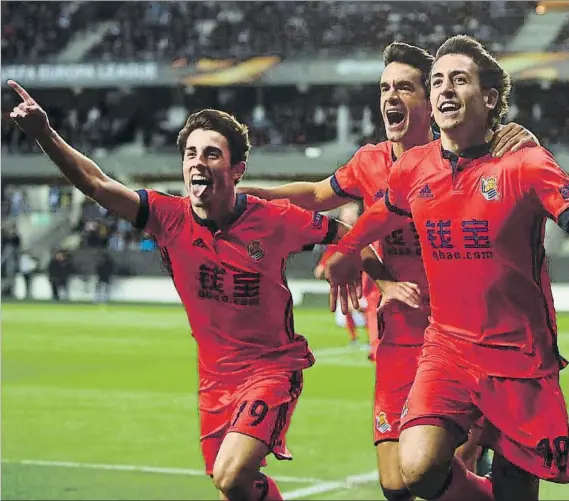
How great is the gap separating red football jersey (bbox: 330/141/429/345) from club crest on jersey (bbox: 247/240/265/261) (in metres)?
0.71

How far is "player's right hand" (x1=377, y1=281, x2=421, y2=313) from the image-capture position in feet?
21.3

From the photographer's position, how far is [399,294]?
6535 millimetres

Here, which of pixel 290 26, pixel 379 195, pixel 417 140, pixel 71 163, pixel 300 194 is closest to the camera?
pixel 71 163

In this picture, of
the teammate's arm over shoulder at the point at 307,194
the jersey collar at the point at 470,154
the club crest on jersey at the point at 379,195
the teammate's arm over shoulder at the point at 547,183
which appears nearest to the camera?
the teammate's arm over shoulder at the point at 547,183

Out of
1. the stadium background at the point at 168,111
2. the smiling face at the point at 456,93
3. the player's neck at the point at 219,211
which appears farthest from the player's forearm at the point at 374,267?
the stadium background at the point at 168,111

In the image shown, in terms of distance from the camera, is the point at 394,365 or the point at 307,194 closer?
the point at 394,365

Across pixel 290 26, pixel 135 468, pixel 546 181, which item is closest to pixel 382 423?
pixel 546 181

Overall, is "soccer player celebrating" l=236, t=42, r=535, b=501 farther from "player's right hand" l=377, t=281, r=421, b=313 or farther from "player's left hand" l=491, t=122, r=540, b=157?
"player's left hand" l=491, t=122, r=540, b=157

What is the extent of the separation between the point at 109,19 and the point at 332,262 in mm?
39344

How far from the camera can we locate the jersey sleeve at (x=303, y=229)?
22.3ft

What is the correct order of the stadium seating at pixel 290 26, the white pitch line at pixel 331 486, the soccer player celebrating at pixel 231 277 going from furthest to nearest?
the stadium seating at pixel 290 26, the white pitch line at pixel 331 486, the soccer player celebrating at pixel 231 277

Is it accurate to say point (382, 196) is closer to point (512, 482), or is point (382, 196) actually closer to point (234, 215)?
point (234, 215)

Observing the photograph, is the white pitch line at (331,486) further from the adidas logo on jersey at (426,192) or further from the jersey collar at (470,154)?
the jersey collar at (470,154)

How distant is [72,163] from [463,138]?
180 centimetres
